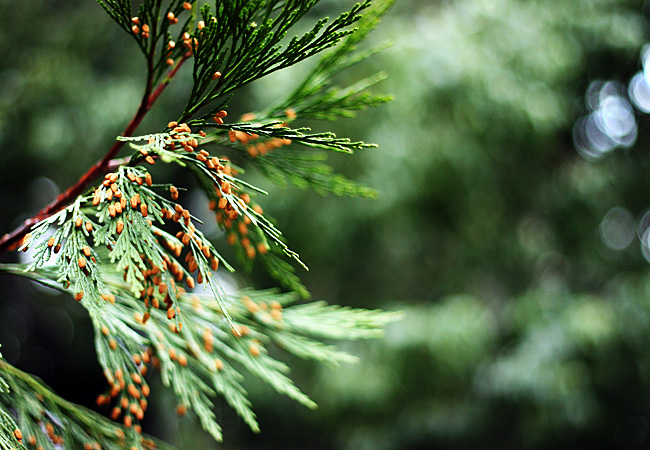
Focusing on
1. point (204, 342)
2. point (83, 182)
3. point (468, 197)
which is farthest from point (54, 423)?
point (468, 197)

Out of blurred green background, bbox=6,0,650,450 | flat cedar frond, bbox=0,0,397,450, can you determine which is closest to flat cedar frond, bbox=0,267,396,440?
flat cedar frond, bbox=0,0,397,450

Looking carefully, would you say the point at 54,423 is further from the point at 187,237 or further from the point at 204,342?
the point at 187,237

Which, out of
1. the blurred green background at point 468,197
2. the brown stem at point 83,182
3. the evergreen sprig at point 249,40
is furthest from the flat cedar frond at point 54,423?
the blurred green background at point 468,197

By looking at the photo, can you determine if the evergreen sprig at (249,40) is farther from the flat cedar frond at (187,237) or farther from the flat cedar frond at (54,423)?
the flat cedar frond at (54,423)

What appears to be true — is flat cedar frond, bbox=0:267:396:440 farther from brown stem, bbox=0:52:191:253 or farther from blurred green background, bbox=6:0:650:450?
blurred green background, bbox=6:0:650:450

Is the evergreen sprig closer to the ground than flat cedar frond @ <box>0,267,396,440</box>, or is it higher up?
higher up
